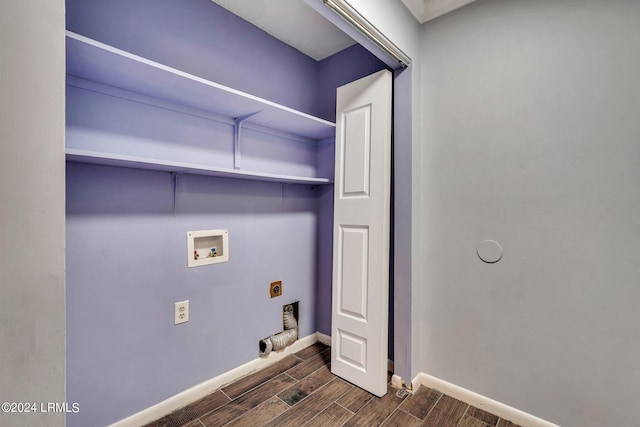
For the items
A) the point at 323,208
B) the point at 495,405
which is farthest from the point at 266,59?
the point at 495,405

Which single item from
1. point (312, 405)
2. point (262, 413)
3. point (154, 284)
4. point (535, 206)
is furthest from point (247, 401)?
point (535, 206)

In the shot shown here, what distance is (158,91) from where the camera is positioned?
4.65 ft

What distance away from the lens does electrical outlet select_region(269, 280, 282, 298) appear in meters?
2.10

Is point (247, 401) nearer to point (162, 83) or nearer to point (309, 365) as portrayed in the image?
point (309, 365)

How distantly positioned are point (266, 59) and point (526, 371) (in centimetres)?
254

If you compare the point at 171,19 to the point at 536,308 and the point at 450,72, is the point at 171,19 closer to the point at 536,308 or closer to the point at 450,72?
the point at 450,72

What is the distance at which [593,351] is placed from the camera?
1322 millimetres

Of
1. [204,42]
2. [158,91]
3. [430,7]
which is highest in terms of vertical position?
[430,7]

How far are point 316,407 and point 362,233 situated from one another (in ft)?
3.50

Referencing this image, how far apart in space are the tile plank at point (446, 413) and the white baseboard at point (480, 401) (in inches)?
1.7

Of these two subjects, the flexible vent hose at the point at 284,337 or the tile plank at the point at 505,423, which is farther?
the flexible vent hose at the point at 284,337

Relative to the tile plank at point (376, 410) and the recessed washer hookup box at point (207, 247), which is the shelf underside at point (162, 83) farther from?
the tile plank at point (376, 410)

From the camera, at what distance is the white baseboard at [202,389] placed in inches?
57.6

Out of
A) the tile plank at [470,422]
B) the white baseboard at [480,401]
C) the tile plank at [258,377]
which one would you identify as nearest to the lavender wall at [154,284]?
the tile plank at [258,377]
